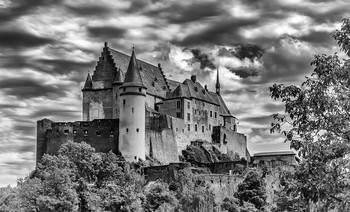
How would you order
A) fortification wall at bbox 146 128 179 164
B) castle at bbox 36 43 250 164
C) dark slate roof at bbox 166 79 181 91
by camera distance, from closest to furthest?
castle at bbox 36 43 250 164
fortification wall at bbox 146 128 179 164
dark slate roof at bbox 166 79 181 91

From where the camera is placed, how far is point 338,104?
61.6 ft

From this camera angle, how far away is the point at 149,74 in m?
93.6

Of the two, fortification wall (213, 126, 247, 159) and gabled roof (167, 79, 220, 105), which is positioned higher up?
gabled roof (167, 79, 220, 105)

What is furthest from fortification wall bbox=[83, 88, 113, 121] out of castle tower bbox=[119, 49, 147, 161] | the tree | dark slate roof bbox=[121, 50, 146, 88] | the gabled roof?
the tree

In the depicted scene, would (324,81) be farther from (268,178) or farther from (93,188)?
(268,178)

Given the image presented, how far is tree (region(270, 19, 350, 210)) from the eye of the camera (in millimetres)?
18172

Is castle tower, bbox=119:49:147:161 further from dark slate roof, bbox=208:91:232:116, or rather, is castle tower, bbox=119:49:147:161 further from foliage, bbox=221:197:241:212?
dark slate roof, bbox=208:91:232:116

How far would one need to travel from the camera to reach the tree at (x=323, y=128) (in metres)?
18.2

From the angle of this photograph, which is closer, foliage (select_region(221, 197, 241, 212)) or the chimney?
foliage (select_region(221, 197, 241, 212))

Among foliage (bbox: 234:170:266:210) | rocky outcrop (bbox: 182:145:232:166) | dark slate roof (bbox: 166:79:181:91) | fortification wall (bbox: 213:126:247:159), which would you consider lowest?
foliage (bbox: 234:170:266:210)

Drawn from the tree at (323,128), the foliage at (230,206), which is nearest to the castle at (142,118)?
the foliage at (230,206)

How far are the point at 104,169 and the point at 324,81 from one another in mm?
49217

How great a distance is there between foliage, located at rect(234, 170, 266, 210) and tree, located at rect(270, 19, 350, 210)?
149 ft

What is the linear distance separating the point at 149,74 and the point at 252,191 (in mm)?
32996
